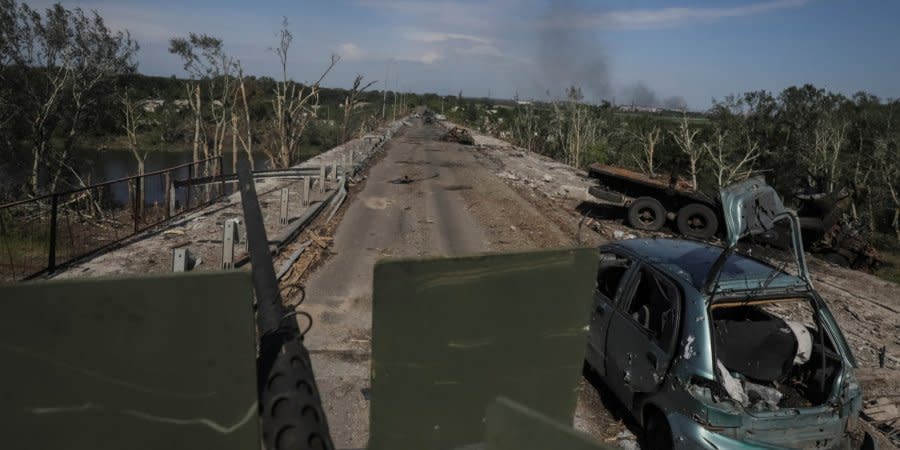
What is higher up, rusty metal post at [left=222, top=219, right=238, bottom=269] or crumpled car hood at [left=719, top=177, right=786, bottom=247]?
crumpled car hood at [left=719, top=177, right=786, bottom=247]

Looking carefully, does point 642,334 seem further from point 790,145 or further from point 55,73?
point 790,145

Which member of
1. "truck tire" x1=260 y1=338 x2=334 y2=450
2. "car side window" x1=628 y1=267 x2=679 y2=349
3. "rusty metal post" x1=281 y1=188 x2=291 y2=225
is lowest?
"rusty metal post" x1=281 y1=188 x2=291 y2=225

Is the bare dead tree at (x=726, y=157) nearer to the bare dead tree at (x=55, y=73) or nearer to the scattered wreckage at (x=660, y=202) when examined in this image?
the scattered wreckage at (x=660, y=202)

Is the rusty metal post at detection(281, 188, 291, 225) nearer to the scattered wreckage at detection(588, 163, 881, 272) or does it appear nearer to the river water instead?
the river water

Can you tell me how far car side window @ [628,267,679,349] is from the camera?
15.2ft

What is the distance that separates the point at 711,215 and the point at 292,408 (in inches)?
531

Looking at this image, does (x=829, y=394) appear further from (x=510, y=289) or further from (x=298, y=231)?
(x=298, y=231)

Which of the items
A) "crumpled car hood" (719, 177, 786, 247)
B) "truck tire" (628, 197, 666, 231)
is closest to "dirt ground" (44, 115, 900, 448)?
"truck tire" (628, 197, 666, 231)

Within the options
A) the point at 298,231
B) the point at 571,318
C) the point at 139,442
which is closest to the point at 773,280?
the point at 571,318

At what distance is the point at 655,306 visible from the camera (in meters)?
5.35

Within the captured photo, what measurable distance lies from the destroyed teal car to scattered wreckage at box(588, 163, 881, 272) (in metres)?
8.80

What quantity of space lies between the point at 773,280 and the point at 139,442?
4535 millimetres

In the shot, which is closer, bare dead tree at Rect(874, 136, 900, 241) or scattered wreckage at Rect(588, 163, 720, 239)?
scattered wreckage at Rect(588, 163, 720, 239)

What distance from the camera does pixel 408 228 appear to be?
13.8 meters
